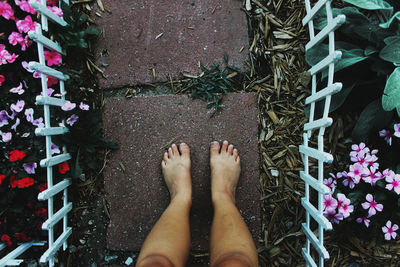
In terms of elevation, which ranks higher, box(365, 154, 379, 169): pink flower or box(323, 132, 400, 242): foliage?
box(365, 154, 379, 169): pink flower

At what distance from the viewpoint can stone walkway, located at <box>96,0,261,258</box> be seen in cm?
177

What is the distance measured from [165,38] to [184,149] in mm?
693

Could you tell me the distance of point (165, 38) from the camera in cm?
178

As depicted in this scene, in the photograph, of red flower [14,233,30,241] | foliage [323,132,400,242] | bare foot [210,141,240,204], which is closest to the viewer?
foliage [323,132,400,242]

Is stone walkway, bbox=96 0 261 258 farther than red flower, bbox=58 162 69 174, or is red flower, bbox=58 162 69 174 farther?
stone walkway, bbox=96 0 261 258

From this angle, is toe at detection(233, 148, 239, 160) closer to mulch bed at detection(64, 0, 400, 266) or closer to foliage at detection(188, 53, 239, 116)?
mulch bed at detection(64, 0, 400, 266)

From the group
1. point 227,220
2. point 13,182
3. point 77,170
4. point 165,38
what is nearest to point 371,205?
point 227,220

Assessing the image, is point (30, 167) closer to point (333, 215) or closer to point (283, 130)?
point (283, 130)

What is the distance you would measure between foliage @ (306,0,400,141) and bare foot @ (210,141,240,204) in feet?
1.88

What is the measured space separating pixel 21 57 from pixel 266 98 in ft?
4.70

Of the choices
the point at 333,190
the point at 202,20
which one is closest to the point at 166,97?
the point at 202,20

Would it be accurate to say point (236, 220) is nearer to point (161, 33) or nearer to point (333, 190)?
point (333, 190)

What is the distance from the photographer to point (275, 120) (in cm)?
176

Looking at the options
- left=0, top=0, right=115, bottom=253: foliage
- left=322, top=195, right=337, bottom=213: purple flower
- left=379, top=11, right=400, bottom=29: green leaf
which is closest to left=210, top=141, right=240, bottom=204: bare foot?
left=322, top=195, right=337, bottom=213: purple flower
